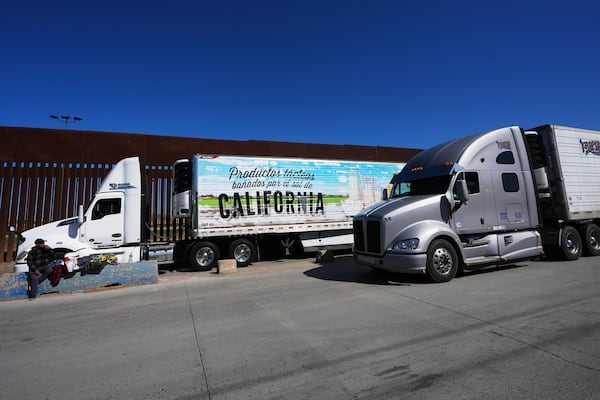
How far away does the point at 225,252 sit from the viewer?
11.0 m

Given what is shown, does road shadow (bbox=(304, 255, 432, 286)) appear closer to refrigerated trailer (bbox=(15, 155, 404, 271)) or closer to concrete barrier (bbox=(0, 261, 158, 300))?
refrigerated trailer (bbox=(15, 155, 404, 271))

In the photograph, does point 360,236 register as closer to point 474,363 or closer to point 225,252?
point 474,363

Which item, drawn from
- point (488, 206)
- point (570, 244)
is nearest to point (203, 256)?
point (488, 206)

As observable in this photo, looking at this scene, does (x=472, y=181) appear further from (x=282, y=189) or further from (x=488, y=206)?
(x=282, y=189)

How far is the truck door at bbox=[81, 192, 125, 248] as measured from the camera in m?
9.42

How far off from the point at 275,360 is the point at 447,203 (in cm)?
543

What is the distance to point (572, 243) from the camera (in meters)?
9.05

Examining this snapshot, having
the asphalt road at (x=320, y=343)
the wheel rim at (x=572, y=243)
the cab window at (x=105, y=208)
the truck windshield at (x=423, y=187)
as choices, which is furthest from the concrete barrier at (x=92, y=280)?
the wheel rim at (x=572, y=243)

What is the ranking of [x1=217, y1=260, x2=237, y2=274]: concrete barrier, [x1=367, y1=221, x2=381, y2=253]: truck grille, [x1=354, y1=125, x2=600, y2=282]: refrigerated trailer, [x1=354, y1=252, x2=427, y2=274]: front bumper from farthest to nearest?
[x1=217, y1=260, x2=237, y2=274]: concrete barrier
[x1=367, y1=221, x2=381, y2=253]: truck grille
[x1=354, y1=125, x2=600, y2=282]: refrigerated trailer
[x1=354, y1=252, x2=427, y2=274]: front bumper

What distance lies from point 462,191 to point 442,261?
5.37 feet

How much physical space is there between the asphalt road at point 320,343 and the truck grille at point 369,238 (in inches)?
33.0

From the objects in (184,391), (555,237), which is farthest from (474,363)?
(555,237)

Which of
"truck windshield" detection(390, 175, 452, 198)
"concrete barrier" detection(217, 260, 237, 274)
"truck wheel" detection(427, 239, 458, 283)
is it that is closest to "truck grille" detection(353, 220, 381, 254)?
"truck wheel" detection(427, 239, 458, 283)

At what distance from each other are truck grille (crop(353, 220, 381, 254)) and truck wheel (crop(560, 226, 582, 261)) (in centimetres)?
597
